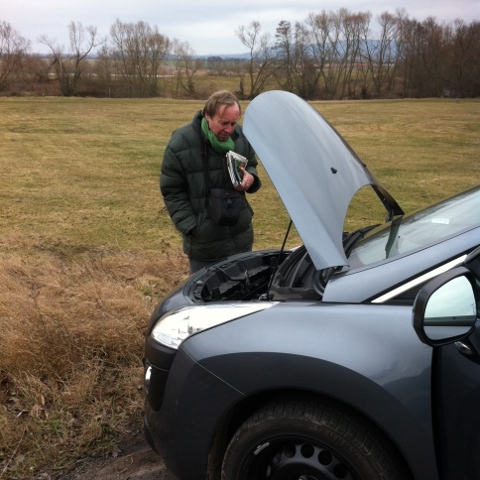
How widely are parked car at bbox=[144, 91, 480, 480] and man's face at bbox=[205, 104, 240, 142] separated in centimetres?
81

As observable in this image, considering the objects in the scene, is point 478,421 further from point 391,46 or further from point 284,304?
point 391,46

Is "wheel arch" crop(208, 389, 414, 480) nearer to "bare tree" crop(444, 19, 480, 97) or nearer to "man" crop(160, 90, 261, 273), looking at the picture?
"man" crop(160, 90, 261, 273)

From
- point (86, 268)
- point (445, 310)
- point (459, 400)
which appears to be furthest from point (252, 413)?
point (86, 268)

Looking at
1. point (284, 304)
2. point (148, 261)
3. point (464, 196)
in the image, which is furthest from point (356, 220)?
point (284, 304)

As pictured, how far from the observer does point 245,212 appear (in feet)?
12.9

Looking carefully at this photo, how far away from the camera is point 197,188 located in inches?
146

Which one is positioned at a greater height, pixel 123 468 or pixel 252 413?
pixel 252 413

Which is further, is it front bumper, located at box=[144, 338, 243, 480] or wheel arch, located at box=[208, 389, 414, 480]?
front bumper, located at box=[144, 338, 243, 480]

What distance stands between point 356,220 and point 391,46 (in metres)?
55.4

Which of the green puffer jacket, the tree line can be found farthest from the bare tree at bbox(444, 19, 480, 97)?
the green puffer jacket

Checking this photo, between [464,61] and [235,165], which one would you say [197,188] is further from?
[464,61]

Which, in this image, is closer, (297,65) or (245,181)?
(245,181)

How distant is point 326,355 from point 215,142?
6.59ft

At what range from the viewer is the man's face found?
134 inches
